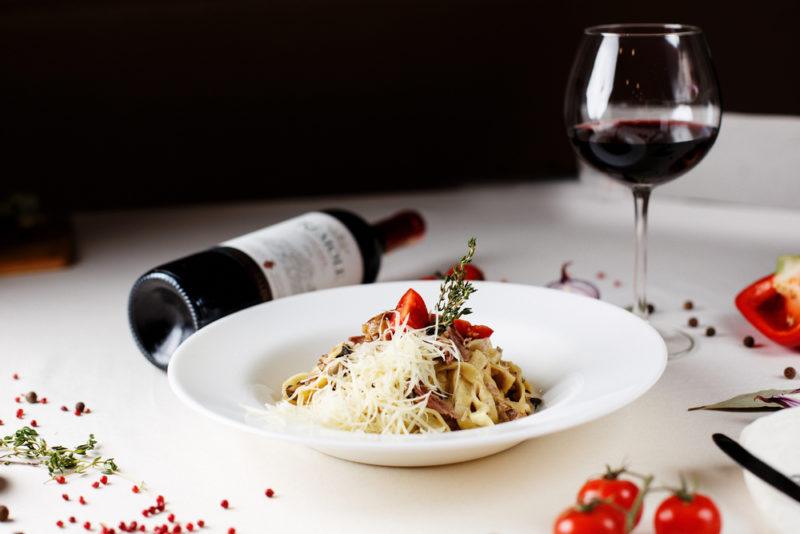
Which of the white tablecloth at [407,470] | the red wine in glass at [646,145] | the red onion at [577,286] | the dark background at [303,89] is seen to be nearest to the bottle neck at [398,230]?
the white tablecloth at [407,470]

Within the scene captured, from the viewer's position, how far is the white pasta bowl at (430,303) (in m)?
0.91

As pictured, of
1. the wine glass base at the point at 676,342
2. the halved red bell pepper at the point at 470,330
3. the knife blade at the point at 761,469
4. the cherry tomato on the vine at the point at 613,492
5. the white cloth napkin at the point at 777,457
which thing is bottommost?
the wine glass base at the point at 676,342

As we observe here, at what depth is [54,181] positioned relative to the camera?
2.46 m

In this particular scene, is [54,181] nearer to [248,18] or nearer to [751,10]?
[248,18]

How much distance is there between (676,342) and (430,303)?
396 millimetres

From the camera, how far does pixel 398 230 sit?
1717 mm

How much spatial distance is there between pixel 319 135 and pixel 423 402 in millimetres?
1622

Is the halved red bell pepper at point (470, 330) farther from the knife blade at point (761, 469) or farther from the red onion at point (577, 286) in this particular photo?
the red onion at point (577, 286)

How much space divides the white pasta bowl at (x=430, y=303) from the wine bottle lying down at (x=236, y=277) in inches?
3.6

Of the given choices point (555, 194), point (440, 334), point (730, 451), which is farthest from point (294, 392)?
point (555, 194)

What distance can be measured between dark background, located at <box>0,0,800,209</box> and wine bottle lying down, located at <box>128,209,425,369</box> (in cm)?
99

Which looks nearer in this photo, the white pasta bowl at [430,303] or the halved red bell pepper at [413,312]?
the white pasta bowl at [430,303]

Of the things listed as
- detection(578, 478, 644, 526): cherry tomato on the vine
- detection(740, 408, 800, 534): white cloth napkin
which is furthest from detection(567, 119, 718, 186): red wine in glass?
detection(578, 478, 644, 526): cherry tomato on the vine

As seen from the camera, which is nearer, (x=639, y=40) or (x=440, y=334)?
(x=440, y=334)
